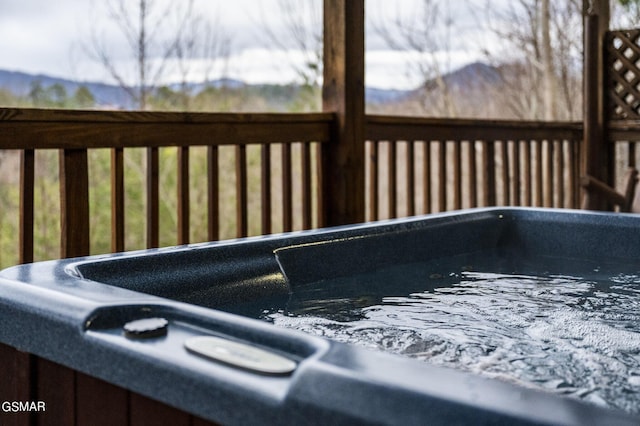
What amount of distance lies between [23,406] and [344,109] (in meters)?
2.19

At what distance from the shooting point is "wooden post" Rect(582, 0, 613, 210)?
4.93 m

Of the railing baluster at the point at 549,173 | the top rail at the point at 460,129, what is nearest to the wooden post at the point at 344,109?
the top rail at the point at 460,129

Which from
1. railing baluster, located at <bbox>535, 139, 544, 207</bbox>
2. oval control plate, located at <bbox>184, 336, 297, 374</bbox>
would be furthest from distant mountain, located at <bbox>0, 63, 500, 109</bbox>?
oval control plate, located at <bbox>184, 336, 297, 374</bbox>

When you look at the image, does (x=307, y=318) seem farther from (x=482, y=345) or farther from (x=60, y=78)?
(x=60, y=78)

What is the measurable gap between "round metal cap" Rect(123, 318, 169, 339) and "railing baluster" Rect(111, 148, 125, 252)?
56.1 inches

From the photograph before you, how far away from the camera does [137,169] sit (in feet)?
21.0

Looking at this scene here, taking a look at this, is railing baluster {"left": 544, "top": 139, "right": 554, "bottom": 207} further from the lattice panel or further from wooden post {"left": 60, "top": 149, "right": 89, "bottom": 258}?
wooden post {"left": 60, "top": 149, "right": 89, "bottom": 258}

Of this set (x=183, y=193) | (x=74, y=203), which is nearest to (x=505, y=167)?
(x=183, y=193)

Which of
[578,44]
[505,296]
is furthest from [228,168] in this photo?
[505,296]

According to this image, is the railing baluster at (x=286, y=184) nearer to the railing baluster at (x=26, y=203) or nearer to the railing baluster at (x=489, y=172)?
the railing baluster at (x=26, y=203)

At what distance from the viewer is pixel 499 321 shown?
1.73 m

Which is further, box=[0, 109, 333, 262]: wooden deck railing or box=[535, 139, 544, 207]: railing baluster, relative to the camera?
box=[535, 139, 544, 207]: railing baluster

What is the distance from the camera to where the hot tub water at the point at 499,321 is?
4.39 feet

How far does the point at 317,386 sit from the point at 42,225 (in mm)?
5433
